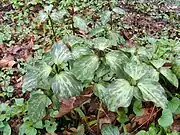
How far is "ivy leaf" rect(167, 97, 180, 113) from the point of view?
2086 mm

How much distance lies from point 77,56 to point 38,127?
563mm

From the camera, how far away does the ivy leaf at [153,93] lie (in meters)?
1.73

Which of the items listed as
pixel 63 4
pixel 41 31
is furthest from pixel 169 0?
pixel 41 31

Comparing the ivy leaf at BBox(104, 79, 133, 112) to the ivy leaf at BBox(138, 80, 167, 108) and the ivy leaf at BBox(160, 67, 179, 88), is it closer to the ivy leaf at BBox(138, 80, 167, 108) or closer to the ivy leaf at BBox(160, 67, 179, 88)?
the ivy leaf at BBox(138, 80, 167, 108)

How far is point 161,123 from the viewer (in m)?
2.02

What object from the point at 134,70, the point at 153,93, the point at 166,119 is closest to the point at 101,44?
the point at 134,70

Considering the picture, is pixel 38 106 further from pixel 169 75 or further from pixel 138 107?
pixel 169 75

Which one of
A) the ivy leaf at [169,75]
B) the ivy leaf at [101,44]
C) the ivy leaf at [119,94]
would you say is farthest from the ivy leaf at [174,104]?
the ivy leaf at [101,44]

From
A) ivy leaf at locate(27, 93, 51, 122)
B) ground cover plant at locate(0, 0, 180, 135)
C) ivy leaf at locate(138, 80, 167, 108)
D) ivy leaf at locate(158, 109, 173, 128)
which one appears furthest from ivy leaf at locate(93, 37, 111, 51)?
ivy leaf at locate(158, 109, 173, 128)

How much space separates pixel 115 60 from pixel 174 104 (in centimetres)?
54

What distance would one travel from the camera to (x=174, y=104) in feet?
6.90

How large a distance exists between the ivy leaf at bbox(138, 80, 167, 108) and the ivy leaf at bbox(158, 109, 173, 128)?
1.00ft

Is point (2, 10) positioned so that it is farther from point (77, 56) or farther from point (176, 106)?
point (176, 106)

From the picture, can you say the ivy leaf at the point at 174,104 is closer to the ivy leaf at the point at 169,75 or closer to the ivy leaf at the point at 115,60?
the ivy leaf at the point at 169,75
